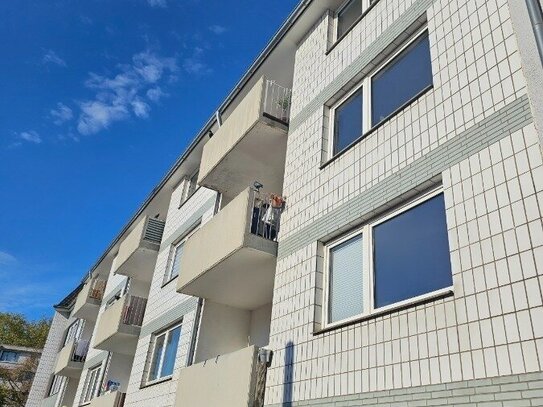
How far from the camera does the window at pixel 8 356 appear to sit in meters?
57.6

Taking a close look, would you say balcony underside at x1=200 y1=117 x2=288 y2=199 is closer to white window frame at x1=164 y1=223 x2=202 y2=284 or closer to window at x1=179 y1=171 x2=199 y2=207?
white window frame at x1=164 y1=223 x2=202 y2=284

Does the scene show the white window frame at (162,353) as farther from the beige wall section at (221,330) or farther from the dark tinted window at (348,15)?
the dark tinted window at (348,15)

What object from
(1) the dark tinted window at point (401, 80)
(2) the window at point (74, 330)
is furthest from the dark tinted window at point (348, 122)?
(2) the window at point (74, 330)

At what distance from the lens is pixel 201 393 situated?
898 centimetres

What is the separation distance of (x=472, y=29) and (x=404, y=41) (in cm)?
187

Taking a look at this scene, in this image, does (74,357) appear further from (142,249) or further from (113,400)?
(113,400)

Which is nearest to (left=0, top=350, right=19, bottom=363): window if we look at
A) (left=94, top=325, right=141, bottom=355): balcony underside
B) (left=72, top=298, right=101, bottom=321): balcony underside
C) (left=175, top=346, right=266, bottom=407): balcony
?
(left=72, top=298, right=101, bottom=321): balcony underside

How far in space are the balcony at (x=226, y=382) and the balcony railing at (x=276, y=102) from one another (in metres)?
5.28

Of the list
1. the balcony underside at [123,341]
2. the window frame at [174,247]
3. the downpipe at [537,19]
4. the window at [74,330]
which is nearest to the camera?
the downpipe at [537,19]

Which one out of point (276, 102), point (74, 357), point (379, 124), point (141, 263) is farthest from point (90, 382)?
point (379, 124)

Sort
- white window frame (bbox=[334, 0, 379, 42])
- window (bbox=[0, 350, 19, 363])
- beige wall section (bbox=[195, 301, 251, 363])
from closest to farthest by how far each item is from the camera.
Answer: white window frame (bbox=[334, 0, 379, 42]) → beige wall section (bbox=[195, 301, 251, 363]) → window (bbox=[0, 350, 19, 363])

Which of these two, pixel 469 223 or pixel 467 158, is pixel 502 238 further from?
pixel 467 158

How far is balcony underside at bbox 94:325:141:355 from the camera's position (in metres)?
15.9

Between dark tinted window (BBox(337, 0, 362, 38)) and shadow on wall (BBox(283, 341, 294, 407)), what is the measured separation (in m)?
6.82
